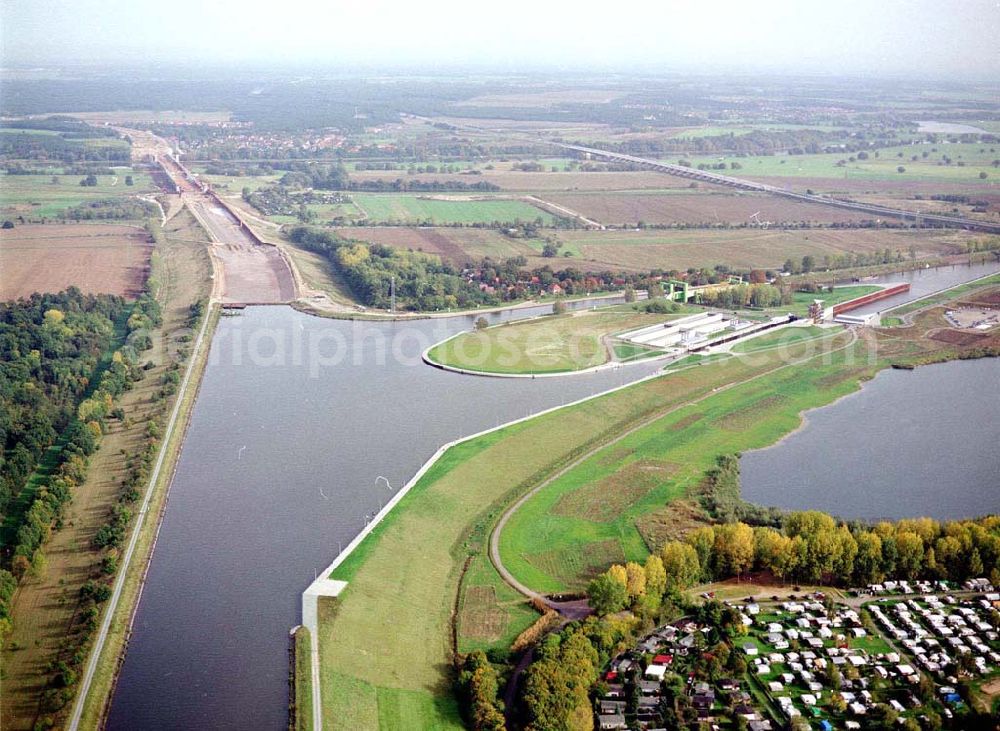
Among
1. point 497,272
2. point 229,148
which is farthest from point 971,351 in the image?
point 229,148

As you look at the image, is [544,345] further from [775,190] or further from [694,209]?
[775,190]

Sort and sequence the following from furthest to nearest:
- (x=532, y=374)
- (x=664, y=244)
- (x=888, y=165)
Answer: (x=888, y=165) → (x=664, y=244) → (x=532, y=374)

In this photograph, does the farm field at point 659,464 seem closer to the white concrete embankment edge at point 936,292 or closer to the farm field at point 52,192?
the white concrete embankment edge at point 936,292

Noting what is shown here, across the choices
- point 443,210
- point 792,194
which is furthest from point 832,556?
point 792,194

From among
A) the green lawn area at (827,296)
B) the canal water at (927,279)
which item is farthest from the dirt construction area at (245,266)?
the canal water at (927,279)

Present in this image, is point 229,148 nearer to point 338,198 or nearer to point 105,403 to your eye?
point 338,198

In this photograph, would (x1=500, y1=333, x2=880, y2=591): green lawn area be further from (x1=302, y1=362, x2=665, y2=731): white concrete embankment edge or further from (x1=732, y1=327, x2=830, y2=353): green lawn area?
(x1=302, y1=362, x2=665, y2=731): white concrete embankment edge
